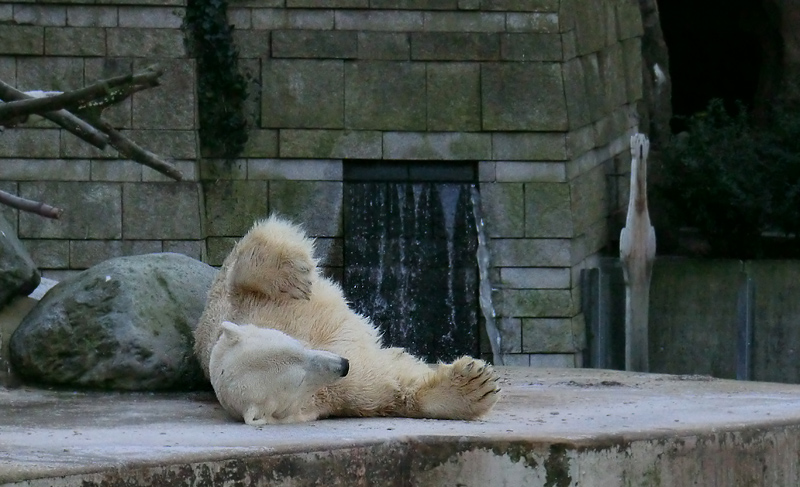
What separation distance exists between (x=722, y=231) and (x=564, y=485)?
6881 mm

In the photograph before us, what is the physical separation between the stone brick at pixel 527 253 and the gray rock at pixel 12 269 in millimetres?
4303

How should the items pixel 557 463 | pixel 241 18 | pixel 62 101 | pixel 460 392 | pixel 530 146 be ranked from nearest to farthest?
pixel 62 101 → pixel 557 463 → pixel 460 392 → pixel 241 18 → pixel 530 146

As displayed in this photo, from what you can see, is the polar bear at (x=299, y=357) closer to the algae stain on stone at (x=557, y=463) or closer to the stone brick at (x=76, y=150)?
the algae stain on stone at (x=557, y=463)

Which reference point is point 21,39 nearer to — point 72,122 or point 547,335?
point 547,335

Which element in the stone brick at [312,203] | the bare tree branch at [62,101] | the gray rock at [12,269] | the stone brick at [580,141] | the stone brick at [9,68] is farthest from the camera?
the stone brick at [580,141]

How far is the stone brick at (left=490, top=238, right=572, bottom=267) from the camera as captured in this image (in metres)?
9.05

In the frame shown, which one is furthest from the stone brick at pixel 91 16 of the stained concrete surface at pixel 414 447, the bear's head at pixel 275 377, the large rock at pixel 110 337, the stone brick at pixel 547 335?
the bear's head at pixel 275 377

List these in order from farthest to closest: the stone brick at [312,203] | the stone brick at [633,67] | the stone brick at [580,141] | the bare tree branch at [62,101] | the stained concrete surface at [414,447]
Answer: the stone brick at [633,67] → the stone brick at [580,141] → the stone brick at [312,203] → the stained concrete surface at [414,447] → the bare tree branch at [62,101]

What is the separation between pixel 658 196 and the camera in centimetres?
1061

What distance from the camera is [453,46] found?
902cm

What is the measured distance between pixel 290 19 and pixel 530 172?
2019 mm

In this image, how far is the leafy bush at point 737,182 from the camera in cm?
979

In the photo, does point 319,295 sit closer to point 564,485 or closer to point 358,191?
point 564,485

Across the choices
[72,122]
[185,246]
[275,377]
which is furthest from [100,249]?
[72,122]
